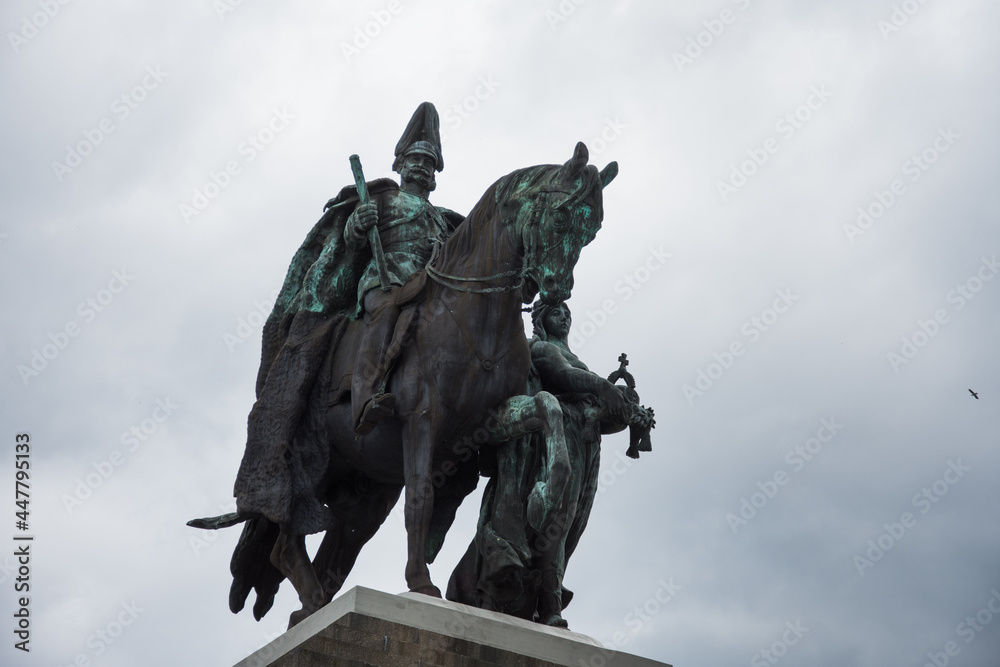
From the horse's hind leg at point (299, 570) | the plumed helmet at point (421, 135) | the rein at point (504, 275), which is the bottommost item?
the horse's hind leg at point (299, 570)

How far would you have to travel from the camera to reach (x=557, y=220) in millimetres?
10414

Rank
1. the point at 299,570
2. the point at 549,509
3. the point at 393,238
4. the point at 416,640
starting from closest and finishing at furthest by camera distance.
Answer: the point at 416,640 < the point at 549,509 < the point at 299,570 < the point at 393,238

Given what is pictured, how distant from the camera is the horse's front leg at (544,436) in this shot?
10125 mm

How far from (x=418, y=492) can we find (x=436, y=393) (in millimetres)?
763

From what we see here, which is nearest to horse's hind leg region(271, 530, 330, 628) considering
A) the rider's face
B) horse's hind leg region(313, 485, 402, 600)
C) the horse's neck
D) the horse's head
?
horse's hind leg region(313, 485, 402, 600)

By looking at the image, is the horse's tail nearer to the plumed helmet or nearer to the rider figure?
the rider figure

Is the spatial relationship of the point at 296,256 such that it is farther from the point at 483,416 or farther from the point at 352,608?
the point at 352,608

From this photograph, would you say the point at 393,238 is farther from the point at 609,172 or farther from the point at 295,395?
the point at 609,172

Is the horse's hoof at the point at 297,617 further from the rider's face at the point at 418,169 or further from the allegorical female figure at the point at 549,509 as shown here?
the rider's face at the point at 418,169

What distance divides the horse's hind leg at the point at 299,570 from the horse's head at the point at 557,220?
2.81m

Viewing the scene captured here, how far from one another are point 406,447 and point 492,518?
35.1 inches

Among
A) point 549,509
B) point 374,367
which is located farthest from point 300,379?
point 549,509

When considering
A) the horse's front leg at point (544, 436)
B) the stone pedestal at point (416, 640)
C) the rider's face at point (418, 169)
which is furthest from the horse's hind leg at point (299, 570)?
the rider's face at point (418, 169)

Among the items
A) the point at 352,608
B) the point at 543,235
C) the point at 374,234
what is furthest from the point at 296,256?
the point at 352,608
